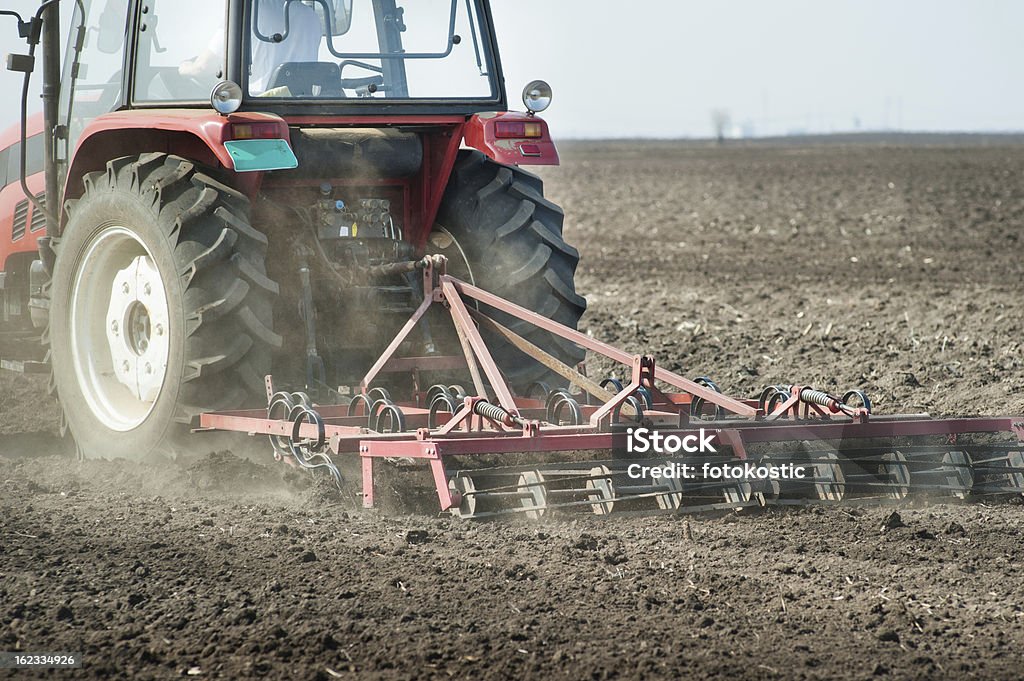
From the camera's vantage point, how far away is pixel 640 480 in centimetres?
474

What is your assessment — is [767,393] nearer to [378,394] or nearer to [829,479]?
[829,479]

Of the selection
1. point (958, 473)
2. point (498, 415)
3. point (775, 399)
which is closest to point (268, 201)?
point (498, 415)

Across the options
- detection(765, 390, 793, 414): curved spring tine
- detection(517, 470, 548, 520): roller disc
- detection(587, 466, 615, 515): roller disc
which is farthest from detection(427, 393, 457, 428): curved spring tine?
detection(765, 390, 793, 414): curved spring tine

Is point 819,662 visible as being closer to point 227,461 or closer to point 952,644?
point 952,644

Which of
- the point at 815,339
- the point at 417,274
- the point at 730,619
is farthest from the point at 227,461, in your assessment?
the point at 815,339

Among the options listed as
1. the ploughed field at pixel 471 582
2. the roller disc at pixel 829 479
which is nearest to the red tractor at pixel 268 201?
the ploughed field at pixel 471 582

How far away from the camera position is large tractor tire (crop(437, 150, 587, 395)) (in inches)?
227

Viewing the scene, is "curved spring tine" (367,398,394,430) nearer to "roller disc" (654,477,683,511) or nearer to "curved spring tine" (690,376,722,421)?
"roller disc" (654,477,683,511)

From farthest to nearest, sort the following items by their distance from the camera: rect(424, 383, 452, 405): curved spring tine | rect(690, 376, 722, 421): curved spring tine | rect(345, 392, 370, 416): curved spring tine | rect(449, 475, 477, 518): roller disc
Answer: rect(690, 376, 722, 421): curved spring tine → rect(424, 383, 452, 405): curved spring tine → rect(345, 392, 370, 416): curved spring tine → rect(449, 475, 477, 518): roller disc

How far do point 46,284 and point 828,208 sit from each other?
14491mm

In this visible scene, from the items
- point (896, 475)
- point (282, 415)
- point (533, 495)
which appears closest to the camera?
point (533, 495)

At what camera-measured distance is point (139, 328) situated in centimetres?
563

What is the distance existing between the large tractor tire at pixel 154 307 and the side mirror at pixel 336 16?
90 centimetres

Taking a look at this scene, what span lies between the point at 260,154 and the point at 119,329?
128 centimetres
